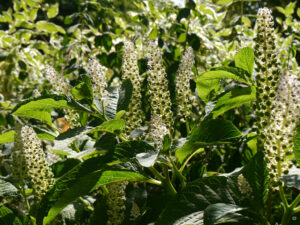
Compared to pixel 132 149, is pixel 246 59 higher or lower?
higher

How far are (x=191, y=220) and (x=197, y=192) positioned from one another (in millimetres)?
74

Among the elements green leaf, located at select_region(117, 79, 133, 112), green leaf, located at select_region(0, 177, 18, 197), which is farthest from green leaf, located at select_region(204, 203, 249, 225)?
green leaf, located at select_region(0, 177, 18, 197)

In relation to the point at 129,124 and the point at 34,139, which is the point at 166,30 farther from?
the point at 34,139

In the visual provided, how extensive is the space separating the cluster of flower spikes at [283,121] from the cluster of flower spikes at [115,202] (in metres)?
0.47

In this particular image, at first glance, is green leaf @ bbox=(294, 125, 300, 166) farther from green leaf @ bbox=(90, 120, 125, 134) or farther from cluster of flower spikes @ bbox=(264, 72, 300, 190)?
green leaf @ bbox=(90, 120, 125, 134)

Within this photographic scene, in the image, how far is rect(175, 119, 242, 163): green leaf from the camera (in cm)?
72

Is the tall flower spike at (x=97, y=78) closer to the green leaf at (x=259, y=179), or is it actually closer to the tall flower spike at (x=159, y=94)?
the tall flower spike at (x=159, y=94)

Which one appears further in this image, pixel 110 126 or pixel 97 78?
pixel 97 78

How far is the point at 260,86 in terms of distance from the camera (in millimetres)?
754

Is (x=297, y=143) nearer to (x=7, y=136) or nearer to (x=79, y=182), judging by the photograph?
(x=79, y=182)

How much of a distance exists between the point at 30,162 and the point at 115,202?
0.27m

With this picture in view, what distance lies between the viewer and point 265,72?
75cm

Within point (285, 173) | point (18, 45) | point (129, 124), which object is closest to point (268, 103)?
point (285, 173)

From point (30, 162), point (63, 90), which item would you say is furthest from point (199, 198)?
point (63, 90)
